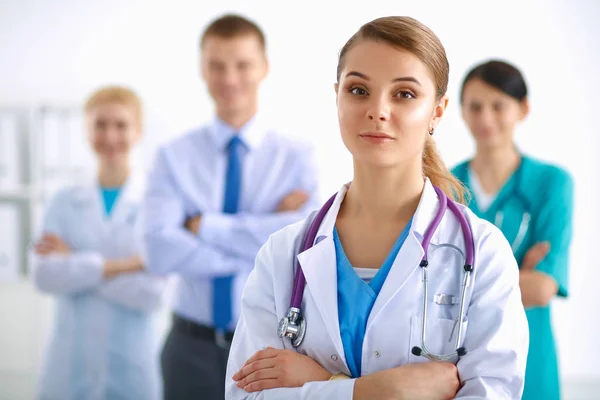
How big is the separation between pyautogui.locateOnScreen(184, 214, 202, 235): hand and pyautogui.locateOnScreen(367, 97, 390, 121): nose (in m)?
1.16

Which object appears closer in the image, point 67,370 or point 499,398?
point 499,398

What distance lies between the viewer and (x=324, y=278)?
125cm

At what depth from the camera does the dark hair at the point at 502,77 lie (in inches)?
84.7

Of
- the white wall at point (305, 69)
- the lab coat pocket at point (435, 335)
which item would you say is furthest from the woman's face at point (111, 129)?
the lab coat pocket at point (435, 335)

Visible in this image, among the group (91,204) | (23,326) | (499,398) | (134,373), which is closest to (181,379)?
(134,373)

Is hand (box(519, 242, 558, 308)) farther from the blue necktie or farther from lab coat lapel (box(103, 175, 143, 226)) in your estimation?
lab coat lapel (box(103, 175, 143, 226))

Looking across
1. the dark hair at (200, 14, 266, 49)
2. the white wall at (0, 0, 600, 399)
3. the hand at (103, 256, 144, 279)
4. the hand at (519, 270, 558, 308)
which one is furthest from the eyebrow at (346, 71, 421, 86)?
the white wall at (0, 0, 600, 399)

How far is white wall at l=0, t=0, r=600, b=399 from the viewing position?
4.08 m

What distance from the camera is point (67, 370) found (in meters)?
2.90

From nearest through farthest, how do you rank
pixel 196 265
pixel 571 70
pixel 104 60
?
1. pixel 196 265
2. pixel 571 70
3. pixel 104 60

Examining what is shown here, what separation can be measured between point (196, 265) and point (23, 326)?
109 inches

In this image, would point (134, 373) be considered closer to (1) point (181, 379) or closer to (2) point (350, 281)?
(1) point (181, 379)

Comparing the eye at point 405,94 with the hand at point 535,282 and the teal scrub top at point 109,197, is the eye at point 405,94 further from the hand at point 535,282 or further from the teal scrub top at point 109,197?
the teal scrub top at point 109,197

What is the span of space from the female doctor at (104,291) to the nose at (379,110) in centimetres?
185
